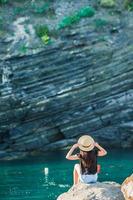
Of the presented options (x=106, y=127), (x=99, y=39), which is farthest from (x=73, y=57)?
(x=106, y=127)

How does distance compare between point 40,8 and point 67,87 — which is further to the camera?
point 40,8

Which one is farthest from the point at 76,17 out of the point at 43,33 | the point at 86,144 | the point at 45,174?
the point at 86,144

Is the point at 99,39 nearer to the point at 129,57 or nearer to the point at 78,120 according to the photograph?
the point at 129,57

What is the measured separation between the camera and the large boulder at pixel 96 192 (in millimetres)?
8648

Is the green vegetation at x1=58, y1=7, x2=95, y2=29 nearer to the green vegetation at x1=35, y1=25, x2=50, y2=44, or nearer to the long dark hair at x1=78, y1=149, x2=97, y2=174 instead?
the green vegetation at x1=35, y1=25, x2=50, y2=44

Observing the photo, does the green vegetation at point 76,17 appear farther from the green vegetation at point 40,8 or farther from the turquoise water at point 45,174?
the turquoise water at point 45,174

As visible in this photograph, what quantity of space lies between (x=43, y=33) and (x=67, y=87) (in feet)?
7.46

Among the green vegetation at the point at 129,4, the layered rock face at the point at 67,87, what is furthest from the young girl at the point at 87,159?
the green vegetation at the point at 129,4

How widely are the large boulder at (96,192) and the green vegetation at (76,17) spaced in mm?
13427

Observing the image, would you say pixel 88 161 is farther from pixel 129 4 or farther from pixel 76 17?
pixel 129 4

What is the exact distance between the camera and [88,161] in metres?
10.1

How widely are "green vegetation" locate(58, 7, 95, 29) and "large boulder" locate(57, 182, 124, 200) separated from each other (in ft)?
44.1

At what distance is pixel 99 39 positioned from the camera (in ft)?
71.2

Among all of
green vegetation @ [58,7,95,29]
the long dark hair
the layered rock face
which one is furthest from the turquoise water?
green vegetation @ [58,7,95,29]
